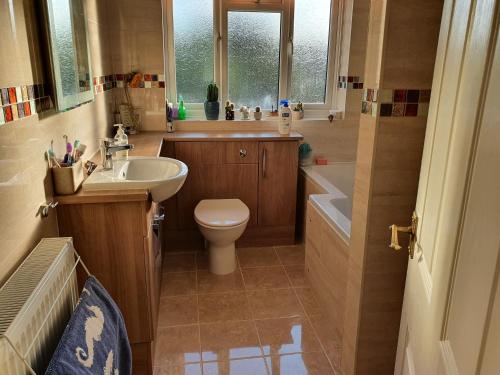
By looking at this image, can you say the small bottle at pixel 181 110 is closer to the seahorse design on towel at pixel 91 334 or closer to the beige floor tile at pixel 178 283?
the beige floor tile at pixel 178 283

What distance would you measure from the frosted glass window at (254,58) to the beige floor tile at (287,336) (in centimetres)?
189

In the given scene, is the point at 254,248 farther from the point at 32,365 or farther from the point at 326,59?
the point at 32,365

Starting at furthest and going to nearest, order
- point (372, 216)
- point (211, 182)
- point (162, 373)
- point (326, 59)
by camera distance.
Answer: point (326, 59) → point (211, 182) → point (162, 373) → point (372, 216)

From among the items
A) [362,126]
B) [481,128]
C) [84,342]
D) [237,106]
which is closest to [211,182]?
[237,106]

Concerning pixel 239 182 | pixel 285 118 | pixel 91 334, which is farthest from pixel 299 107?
pixel 91 334

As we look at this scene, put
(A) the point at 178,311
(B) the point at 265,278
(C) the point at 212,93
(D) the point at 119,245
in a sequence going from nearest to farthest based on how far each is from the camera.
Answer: (D) the point at 119,245
(A) the point at 178,311
(B) the point at 265,278
(C) the point at 212,93

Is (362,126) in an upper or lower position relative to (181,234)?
upper

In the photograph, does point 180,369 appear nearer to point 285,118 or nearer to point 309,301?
point 309,301

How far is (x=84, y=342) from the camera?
43.8 inches

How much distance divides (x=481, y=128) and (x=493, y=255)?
195mm

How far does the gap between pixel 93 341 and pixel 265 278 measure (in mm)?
1806

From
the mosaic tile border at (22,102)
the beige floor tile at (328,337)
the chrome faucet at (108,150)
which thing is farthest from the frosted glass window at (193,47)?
the beige floor tile at (328,337)

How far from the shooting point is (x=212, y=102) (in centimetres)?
329

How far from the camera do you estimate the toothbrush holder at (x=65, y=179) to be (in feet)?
5.32
